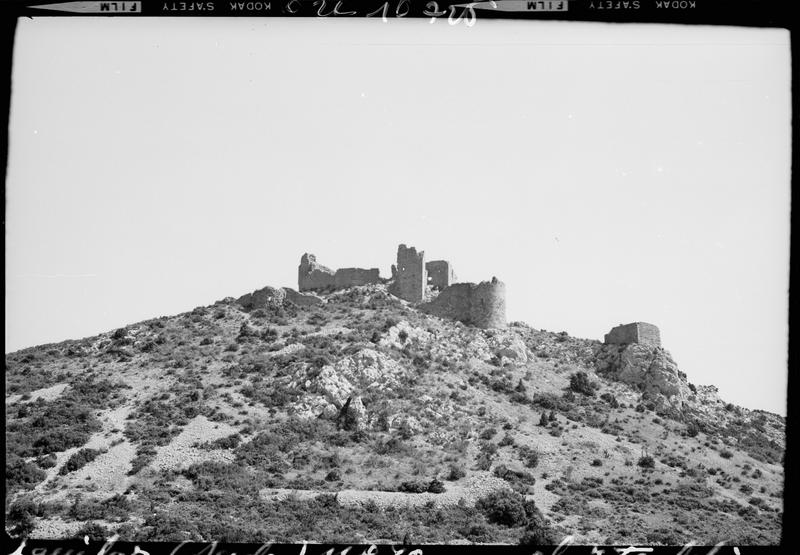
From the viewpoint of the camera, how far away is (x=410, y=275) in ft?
141

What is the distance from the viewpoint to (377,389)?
36531 millimetres

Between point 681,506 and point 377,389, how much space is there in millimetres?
13051

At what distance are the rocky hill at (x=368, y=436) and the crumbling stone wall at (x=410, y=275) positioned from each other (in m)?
0.71

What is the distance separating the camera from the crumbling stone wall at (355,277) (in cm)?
4472

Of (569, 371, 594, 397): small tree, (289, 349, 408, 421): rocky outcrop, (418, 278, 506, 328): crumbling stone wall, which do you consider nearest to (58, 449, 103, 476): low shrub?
(289, 349, 408, 421): rocky outcrop

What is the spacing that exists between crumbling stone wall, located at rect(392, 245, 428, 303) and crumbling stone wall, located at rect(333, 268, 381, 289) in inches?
59.2

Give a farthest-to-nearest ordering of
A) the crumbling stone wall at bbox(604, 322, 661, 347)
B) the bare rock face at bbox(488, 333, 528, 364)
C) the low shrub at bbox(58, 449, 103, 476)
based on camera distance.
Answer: the bare rock face at bbox(488, 333, 528, 364) → the crumbling stone wall at bbox(604, 322, 661, 347) → the low shrub at bbox(58, 449, 103, 476)

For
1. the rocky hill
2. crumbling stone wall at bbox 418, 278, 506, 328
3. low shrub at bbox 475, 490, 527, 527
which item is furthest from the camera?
crumbling stone wall at bbox 418, 278, 506, 328

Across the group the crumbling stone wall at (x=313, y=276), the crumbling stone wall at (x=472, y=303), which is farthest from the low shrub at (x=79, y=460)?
the crumbling stone wall at (x=472, y=303)

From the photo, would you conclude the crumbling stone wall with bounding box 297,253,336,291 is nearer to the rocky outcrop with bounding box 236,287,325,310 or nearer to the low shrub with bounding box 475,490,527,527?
the rocky outcrop with bounding box 236,287,325,310

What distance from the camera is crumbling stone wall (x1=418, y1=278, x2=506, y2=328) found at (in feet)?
140

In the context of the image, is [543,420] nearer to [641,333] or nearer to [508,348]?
[508,348]

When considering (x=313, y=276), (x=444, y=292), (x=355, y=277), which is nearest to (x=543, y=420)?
(x=444, y=292)

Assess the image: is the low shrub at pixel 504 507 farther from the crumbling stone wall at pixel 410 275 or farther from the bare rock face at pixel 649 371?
the crumbling stone wall at pixel 410 275
